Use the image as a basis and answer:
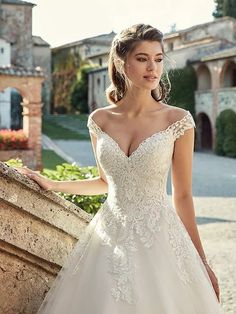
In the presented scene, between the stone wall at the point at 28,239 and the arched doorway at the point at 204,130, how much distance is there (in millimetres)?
31829

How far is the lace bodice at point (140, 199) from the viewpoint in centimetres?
238

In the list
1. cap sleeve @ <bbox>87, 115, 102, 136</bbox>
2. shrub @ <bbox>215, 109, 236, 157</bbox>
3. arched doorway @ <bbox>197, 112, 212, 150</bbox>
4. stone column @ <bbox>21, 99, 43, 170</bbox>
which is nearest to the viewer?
cap sleeve @ <bbox>87, 115, 102, 136</bbox>

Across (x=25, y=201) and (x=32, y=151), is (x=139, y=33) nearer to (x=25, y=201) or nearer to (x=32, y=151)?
(x=25, y=201)

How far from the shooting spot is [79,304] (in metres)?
2.28

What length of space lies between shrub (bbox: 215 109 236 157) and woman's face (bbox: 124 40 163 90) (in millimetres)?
26669

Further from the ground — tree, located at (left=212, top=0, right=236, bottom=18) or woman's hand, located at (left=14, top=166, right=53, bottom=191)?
tree, located at (left=212, top=0, right=236, bottom=18)

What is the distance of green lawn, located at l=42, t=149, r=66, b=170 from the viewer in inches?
822

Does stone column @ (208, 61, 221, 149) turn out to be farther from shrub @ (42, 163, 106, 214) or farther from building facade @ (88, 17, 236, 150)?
shrub @ (42, 163, 106, 214)

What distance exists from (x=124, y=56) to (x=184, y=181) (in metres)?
0.60

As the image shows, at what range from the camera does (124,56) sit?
2.53 m

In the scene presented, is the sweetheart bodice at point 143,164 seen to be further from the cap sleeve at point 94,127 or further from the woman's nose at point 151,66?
the woman's nose at point 151,66

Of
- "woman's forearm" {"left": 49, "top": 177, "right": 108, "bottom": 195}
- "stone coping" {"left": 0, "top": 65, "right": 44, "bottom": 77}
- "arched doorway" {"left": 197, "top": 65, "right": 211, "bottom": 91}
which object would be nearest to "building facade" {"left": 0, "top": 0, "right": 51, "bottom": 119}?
"arched doorway" {"left": 197, "top": 65, "right": 211, "bottom": 91}

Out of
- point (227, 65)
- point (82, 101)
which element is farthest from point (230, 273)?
point (82, 101)

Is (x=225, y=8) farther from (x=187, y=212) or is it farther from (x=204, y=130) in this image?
(x=187, y=212)
